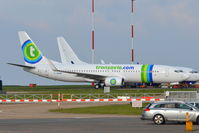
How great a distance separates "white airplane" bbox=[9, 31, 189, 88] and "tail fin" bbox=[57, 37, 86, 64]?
54.1 ft

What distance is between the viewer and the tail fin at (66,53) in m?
115

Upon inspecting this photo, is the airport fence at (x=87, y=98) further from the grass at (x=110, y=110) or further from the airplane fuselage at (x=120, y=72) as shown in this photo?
the airplane fuselage at (x=120, y=72)

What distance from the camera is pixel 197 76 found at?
9156 centimetres

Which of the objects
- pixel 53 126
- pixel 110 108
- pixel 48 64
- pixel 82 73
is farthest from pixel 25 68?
pixel 53 126

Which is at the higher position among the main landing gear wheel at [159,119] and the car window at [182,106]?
the car window at [182,106]

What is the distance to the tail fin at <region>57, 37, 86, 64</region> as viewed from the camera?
115 meters

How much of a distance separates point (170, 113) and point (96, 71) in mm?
62203

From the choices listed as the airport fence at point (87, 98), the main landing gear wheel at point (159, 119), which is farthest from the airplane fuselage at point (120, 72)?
the main landing gear wheel at point (159, 119)

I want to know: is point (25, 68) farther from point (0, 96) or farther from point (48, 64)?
point (0, 96)

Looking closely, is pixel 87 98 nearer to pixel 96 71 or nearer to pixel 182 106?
pixel 96 71

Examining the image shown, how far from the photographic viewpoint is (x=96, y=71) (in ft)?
309

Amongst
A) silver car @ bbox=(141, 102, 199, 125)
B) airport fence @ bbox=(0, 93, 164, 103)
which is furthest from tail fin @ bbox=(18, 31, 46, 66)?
silver car @ bbox=(141, 102, 199, 125)

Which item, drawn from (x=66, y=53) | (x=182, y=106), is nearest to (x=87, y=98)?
(x=182, y=106)

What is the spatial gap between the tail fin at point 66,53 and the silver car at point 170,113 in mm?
80726
